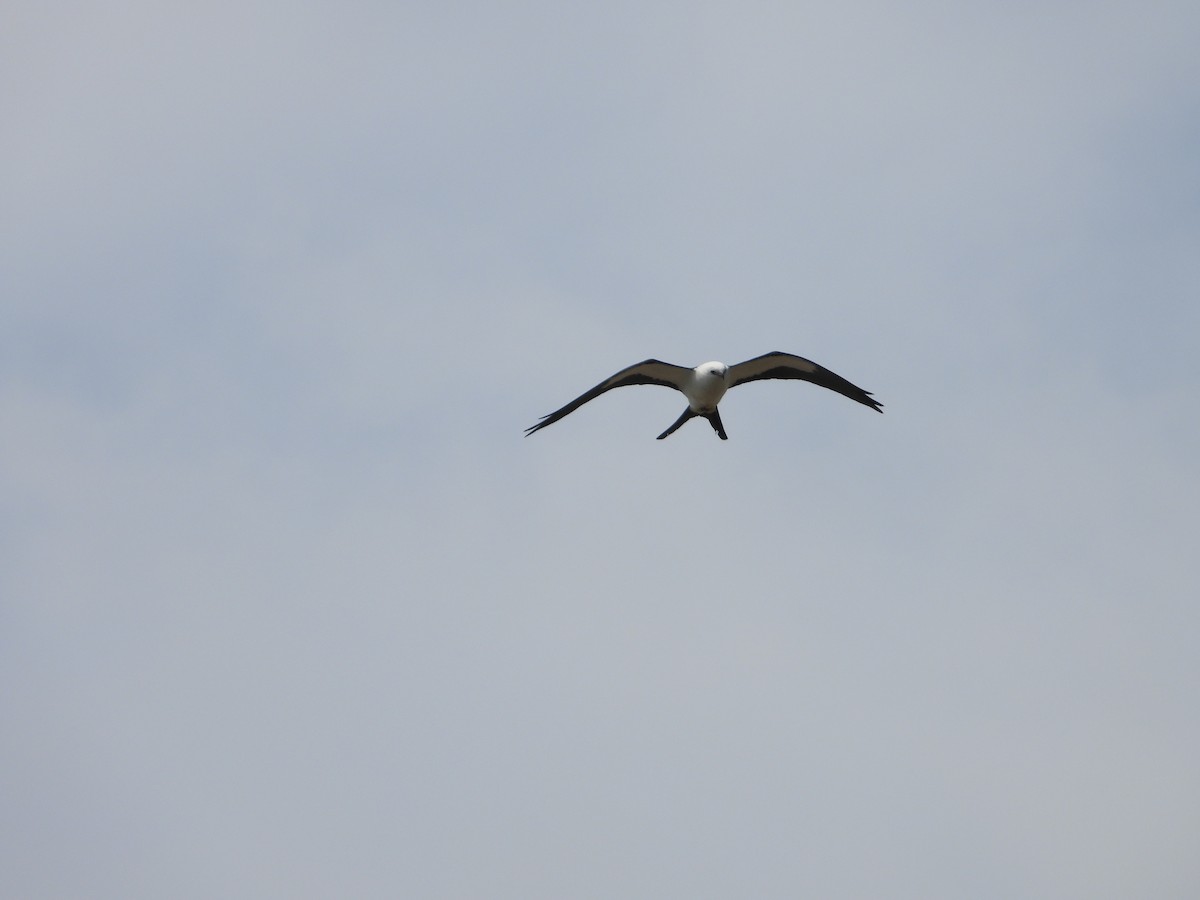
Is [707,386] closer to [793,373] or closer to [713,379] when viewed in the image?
[713,379]

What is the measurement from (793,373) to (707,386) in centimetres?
295

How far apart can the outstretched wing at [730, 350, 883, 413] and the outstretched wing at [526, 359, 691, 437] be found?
4.56 ft

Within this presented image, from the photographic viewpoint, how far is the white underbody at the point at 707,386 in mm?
26578

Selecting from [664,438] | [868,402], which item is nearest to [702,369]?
[664,438]

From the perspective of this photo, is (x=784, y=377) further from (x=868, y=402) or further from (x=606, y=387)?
(x=606, y=387)

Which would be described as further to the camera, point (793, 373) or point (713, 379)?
point (793, 373)

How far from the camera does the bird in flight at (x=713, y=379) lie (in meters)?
26.6

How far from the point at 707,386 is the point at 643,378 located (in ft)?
5.79

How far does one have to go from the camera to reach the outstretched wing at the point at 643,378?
26.0m

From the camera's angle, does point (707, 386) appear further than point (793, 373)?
No

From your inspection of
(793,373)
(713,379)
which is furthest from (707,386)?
(793,373)

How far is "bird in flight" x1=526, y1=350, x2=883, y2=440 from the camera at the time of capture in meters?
26.6

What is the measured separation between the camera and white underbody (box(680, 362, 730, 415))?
26.6m

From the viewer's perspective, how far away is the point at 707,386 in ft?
87.2
